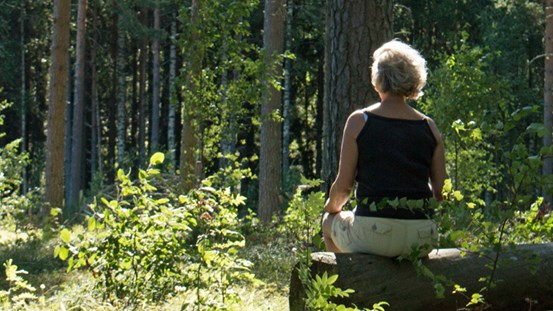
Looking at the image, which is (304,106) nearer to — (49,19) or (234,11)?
(49,19)

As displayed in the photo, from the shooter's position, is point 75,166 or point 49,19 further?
point 49,19

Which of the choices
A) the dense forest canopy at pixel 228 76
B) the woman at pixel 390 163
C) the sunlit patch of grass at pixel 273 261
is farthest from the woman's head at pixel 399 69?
the dense forest canopy at pixel 228 76

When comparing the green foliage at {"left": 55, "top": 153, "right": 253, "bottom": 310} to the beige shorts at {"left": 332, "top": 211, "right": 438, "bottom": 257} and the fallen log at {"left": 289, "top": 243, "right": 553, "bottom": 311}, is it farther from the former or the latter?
the beige shorts at {"left": 332, "top": 211, "right": 438, "bottom": 257}

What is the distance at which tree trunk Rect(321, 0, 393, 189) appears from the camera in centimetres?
793

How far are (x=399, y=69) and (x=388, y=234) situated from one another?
1018mm

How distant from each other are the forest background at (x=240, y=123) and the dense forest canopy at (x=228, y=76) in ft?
0.19

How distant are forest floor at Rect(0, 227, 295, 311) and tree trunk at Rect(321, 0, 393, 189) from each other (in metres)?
1.31

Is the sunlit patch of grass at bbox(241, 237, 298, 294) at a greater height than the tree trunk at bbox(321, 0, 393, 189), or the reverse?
the tree trunk at bbox(321, 0, 393, 189)

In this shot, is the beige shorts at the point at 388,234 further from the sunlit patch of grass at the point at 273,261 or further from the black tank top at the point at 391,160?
the sunlit patch of grass at the point at 273,261

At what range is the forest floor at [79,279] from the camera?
6445mm

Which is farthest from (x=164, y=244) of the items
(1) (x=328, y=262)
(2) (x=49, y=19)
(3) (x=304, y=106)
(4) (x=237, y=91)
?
(3) (x=304, y=106)

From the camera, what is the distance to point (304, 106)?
4544cm

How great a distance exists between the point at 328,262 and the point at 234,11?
8.03 metres

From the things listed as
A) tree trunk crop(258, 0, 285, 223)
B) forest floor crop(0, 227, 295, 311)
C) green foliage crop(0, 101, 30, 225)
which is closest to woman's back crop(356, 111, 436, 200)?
forest floor crop(0, 227, 295, 311)
